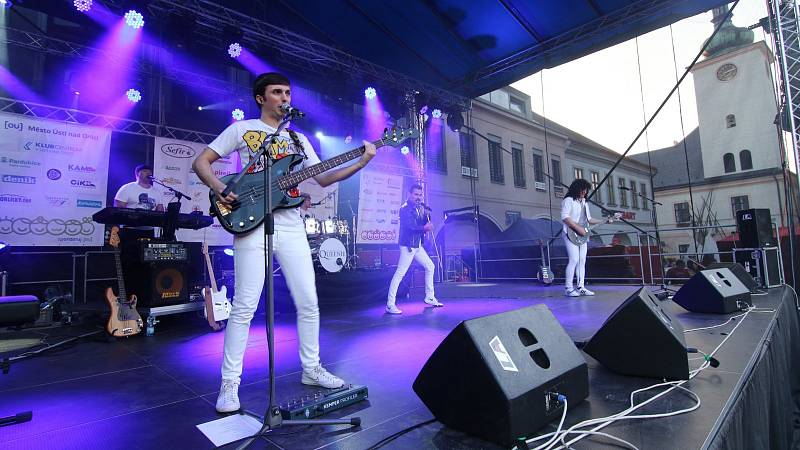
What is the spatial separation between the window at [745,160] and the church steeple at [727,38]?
3302mm

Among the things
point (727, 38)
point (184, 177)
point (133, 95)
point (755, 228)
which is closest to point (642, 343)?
point (755, 228)

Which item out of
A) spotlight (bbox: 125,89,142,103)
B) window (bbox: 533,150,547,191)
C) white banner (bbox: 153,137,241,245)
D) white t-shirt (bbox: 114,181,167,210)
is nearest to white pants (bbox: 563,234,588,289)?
white banner (bbox: 153,137,241,245)

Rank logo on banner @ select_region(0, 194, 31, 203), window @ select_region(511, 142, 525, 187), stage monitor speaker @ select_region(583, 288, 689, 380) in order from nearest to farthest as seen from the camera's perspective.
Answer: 1. stage monitor speaker @ select_region(583, 288, 689, 380)
2. logo on banner @ select_region(0, 194, 31, 203)
3. window @ select_region(511, 142, 525, 187)

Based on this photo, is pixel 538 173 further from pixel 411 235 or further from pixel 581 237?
pixel 411 235

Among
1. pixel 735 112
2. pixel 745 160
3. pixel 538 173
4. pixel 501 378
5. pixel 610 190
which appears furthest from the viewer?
pixel 610 190

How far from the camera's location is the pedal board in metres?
1.77

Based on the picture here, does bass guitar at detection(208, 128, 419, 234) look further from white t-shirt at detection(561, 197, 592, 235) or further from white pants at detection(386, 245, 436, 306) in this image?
white t-shirt at detection(561, 197, 592, 235)

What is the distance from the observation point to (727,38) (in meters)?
12.0

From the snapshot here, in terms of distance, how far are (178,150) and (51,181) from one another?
6.81ft

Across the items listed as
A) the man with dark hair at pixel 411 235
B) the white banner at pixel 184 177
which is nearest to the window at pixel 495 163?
the man with dark hair at pixel 411 235

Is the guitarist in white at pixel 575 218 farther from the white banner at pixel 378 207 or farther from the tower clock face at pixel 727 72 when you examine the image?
the tower clock face at pixel 727 72

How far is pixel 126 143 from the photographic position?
8516 millimetres

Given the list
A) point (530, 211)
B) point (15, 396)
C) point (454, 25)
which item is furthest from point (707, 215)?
point (15, 396)

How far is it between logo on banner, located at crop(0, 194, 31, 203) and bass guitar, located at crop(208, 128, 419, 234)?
6317 mm
